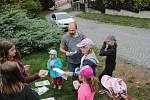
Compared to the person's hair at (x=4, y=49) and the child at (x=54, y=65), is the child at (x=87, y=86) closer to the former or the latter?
the person's hair at (x=4, y=49)

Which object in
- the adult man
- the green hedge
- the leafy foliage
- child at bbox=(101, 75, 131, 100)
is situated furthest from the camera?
the leafy foliage

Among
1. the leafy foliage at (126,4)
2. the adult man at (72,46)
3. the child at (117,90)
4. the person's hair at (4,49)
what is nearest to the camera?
the person's hair at (4,49)

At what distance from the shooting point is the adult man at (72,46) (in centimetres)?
757

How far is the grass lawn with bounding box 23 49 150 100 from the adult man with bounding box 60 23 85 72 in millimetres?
903

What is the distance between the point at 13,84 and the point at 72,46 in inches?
141

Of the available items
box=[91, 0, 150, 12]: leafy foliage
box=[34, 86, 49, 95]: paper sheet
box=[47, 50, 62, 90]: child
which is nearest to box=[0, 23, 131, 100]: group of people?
box=[47, 50, 62, 90]: child

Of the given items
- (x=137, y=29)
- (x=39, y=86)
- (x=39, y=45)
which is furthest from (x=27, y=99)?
(x=137, y=29)

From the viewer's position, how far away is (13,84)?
166 inches

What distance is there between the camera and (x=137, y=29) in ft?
72.2

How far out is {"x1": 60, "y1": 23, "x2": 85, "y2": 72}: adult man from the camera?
7.57m

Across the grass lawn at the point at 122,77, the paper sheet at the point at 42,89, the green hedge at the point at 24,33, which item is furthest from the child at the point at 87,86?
the green hedge at the point at 24,33

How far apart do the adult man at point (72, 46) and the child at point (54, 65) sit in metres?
0.37

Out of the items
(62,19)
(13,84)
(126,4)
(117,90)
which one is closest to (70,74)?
(117,90)

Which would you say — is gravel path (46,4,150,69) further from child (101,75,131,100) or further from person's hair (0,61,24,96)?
person's hair (0,61,24,96)
